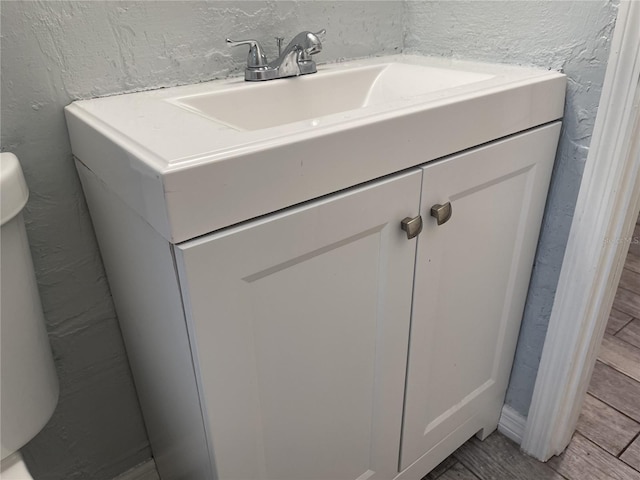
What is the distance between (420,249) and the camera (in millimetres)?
770

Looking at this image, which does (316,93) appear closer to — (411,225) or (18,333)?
(411,225)

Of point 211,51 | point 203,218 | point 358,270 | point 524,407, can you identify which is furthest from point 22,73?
point 524,407

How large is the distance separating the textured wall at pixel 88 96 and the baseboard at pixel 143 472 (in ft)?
0.05

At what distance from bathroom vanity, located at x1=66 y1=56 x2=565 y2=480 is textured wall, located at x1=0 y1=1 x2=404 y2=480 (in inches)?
1.8

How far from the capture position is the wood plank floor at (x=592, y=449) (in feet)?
3.68

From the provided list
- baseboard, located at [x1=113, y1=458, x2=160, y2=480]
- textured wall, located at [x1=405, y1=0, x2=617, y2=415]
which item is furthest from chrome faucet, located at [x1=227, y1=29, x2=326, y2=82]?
baseboard, located at [x1=113, y1=458, x2=160, y2=480]

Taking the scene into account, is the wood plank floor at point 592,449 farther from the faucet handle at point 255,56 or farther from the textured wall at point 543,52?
the faucet handle at point 255,56

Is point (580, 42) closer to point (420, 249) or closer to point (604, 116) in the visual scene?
point (604, 116)

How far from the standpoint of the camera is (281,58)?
90cm

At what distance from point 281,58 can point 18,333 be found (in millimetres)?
582

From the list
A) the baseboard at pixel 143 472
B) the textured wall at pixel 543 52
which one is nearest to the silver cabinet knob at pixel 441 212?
the textured wall at pixel 543 52

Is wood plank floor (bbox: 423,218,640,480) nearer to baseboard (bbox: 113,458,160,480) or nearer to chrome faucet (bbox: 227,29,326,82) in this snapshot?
baseboard (bbox: 113,458,160,480)

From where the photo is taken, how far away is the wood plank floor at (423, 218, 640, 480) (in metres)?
1.12

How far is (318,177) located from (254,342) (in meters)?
0.22
